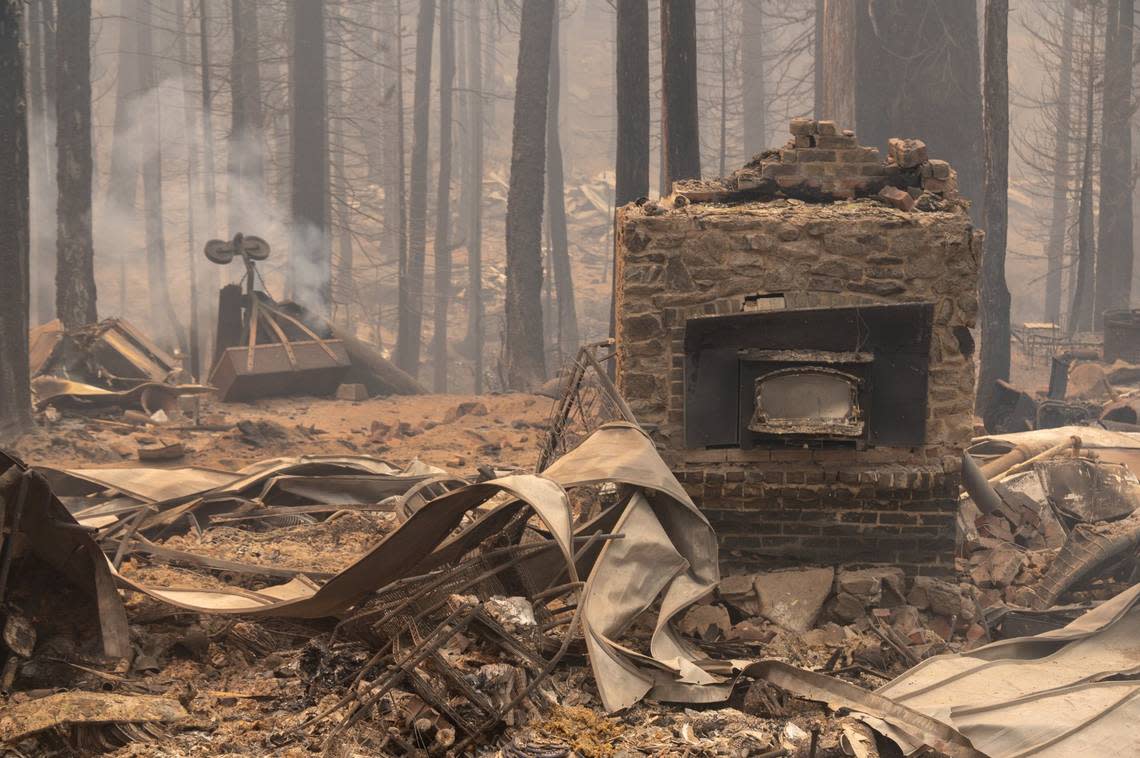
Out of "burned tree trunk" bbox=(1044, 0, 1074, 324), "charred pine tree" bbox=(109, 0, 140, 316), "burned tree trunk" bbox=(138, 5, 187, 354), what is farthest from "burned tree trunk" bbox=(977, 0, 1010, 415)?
"charred pine tree" bbox=(109, 0, 140, 316)

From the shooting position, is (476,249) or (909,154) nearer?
(909,154)

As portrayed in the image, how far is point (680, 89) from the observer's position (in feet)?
49.4

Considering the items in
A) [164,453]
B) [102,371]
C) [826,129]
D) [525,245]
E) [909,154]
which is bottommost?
[164,453]

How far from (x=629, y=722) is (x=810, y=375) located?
9.91 feet

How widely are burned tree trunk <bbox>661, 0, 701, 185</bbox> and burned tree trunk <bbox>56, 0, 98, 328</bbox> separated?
9069 millimetres

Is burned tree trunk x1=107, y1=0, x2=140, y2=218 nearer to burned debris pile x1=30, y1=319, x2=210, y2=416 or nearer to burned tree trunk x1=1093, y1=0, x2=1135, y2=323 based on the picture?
burned debris pile x1=30, y1=319, x2=210, y2=416

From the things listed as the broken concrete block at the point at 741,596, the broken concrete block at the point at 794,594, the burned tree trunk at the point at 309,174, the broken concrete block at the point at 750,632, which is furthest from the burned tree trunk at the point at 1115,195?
the broken concrete block at the point at 750,632

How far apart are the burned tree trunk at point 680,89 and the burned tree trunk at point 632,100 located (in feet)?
3.84

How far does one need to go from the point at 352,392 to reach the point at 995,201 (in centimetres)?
906

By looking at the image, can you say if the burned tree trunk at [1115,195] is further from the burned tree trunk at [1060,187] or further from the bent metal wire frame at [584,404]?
the bent metal wire frame at [584,404]

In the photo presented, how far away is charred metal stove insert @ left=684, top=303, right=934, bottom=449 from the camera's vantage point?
26.2ft

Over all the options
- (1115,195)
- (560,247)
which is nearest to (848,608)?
(1115,195)

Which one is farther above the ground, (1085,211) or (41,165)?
(41,165)

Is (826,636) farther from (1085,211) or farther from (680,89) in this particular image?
(1085,211)
